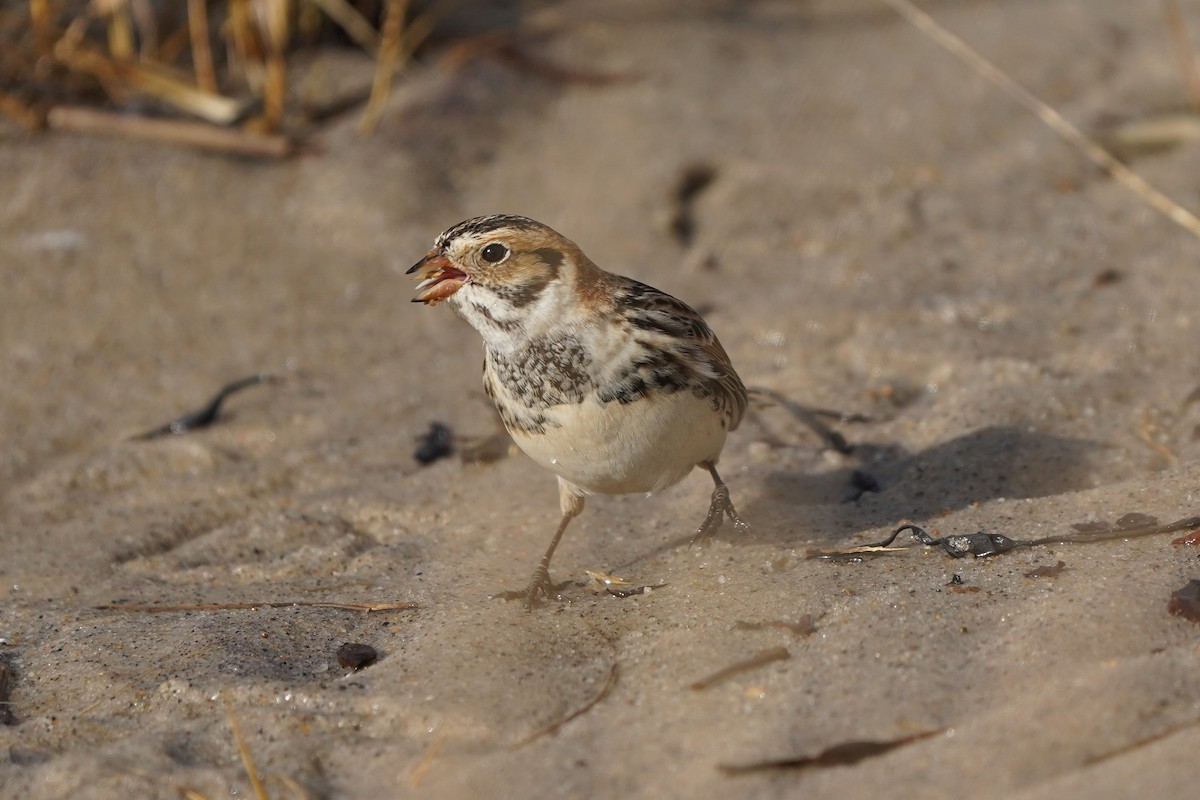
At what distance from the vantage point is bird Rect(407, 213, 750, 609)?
3.99m

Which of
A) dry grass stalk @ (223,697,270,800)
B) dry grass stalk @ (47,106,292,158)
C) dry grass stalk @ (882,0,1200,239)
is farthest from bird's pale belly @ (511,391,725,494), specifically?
dry grass stalk @ (47,106,292,158)

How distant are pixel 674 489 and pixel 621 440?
48.6 inches

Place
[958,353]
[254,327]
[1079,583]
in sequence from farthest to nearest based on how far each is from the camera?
[254,327] < [958,353] < [1079,583]

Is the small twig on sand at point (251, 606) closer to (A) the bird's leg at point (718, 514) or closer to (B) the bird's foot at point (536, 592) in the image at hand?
(B) the bird's foot at point (536, 592)

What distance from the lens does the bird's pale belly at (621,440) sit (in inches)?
156

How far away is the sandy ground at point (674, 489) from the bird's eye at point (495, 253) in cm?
108

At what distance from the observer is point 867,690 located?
3.29m

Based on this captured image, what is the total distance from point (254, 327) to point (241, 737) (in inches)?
142

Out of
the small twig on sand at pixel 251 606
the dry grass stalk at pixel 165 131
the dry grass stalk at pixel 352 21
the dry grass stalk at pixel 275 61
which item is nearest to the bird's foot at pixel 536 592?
the small twig on sand at pixel 251 606

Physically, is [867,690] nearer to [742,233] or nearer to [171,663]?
[171,663]

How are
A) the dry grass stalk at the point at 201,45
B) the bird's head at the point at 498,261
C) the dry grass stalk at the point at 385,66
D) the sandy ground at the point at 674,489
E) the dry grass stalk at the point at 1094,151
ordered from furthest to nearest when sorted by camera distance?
the dry grass stalk at the point at 385,66 < the dry grass stalk at the point at 201,45 < the dry grass stalk at the point at 1094,151 < the bird's head at the point at 498,261 < the sandy ground at the point at 674,489

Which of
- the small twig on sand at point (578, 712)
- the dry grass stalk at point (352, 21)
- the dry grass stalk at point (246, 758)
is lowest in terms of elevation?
the small twig on sand at point (578, 712)

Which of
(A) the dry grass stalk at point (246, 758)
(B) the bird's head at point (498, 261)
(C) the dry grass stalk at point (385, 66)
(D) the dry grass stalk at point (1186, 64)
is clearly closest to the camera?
(A) the dry grass stalk at point (246, 758)

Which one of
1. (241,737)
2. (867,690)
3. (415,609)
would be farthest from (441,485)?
(867,690)
